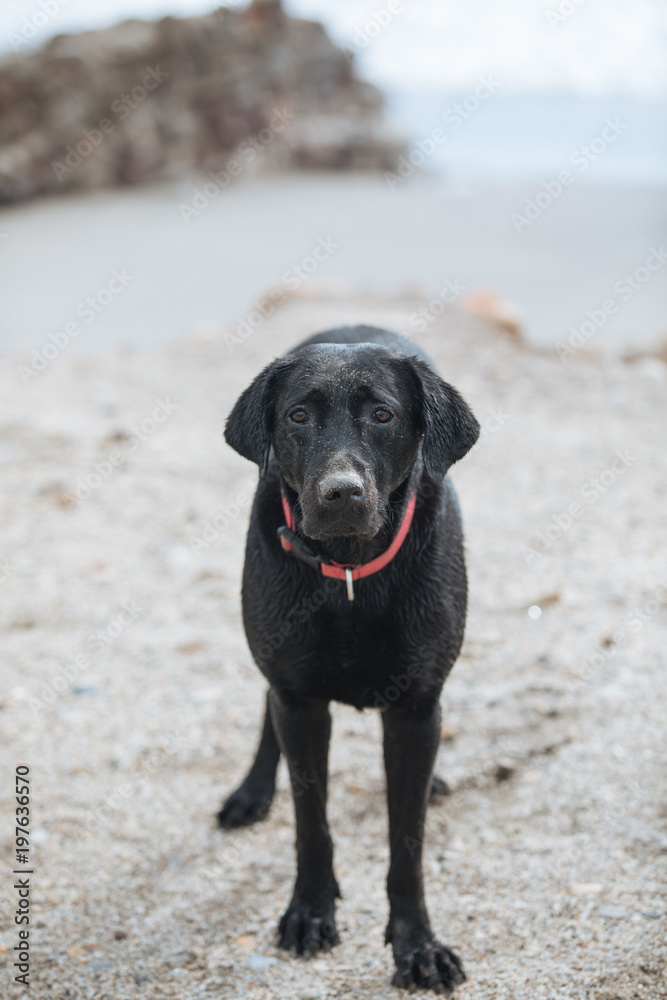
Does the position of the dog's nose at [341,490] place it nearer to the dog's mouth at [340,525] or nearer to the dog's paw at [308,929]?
the dog's mouth at [340,525]

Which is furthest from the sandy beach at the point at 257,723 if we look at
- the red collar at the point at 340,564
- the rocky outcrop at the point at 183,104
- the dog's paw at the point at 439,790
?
the rocky outcrop at the point at 183,104

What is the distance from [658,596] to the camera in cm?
436

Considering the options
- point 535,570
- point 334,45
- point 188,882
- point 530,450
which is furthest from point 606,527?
point 334,45

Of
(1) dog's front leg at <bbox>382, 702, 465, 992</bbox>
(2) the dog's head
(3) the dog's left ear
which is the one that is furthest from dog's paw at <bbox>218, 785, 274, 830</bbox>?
(3) the dog's left ear

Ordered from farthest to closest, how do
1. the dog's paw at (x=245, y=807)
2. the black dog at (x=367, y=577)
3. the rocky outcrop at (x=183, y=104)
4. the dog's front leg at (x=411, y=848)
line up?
the rocky outcrop at (x=183, y=104), the dog's paw at (x=245, y=807), the dog's front leg at (x=411, y=848), the black dog at (x=367, y=577)

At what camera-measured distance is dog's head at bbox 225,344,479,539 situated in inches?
85.2

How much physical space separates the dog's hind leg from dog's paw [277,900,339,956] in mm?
587

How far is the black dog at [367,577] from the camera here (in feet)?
7.56

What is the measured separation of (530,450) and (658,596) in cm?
200

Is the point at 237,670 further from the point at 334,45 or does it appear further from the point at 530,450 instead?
the point at 334,45

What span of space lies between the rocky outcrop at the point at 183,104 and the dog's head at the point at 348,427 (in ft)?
60.4

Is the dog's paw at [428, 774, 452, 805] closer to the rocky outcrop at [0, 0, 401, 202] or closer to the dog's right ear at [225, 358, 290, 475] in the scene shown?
the dog's right ear at [225, 358, 290, 475]

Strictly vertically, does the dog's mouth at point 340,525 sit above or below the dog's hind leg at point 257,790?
above

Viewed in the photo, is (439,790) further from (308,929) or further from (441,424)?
(441,424)
